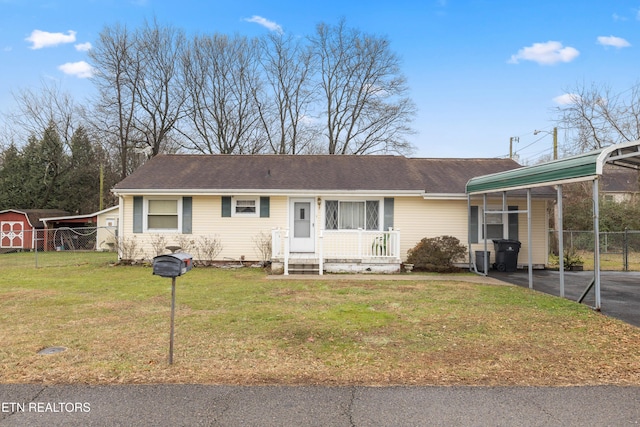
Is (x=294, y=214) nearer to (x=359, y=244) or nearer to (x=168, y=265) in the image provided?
(x=359, y=244)

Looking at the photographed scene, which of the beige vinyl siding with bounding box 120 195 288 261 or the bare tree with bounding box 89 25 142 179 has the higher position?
the bare tree with bounding box 89 25 142 179

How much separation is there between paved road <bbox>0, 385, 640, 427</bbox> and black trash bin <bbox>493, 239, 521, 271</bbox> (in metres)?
9.41

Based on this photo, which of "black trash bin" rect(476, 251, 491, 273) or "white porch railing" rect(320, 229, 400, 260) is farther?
"black trash bin" rect(476, 251, 491, 273)

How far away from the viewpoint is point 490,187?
11203 millimetres

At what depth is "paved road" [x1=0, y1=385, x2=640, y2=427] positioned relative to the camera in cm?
315

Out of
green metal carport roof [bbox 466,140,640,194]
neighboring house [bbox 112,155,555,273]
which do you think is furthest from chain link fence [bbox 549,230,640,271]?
green metal carport roof [bbox 466,140,640,194]

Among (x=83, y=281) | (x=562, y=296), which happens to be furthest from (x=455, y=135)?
(x=83, y=281)

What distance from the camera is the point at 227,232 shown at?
13.5 meters

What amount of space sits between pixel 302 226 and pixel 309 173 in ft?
7.41

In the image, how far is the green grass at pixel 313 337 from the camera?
13.6 ft

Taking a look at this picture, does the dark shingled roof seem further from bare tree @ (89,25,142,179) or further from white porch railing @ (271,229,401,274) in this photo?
bare tree @ (89,25,142,179)

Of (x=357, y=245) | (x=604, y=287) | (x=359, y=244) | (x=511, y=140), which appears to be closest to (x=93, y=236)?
(x=357, y=245)

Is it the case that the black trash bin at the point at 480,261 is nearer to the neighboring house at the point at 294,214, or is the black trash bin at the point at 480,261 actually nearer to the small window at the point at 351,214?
the neighboring house at the point at 294,214

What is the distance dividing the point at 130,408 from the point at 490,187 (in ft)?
34.0
